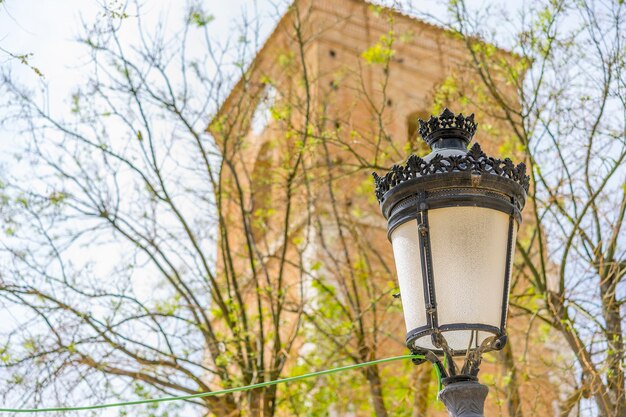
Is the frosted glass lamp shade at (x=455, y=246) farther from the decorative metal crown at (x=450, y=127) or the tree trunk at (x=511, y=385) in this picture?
the tree trunk at (x=511, y=385)

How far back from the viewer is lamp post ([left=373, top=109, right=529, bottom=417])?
8.82ft

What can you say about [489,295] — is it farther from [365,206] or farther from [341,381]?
[365,206]

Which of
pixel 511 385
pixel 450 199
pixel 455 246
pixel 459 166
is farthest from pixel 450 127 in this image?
pixel 511 385

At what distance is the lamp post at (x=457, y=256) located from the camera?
106 inches

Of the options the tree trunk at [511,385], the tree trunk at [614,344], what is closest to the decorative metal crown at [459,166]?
the tree trunk at [614,344]

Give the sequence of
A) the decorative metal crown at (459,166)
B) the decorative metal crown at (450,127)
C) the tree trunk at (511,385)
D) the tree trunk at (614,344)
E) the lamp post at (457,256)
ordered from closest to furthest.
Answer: the lamp post at (457,256), the decorative metal crown at (459,166), the decorative metal crown at (450,127), the tree trunk at (614,344), the tree trunk at (511,385)

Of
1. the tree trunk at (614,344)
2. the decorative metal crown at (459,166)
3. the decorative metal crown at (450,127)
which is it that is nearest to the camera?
the decorative metal crown at (459,166)

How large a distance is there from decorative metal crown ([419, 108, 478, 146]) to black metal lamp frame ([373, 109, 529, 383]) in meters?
0.19

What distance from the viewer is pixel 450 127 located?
124 inches

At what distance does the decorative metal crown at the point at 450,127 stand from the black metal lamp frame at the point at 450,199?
19cm

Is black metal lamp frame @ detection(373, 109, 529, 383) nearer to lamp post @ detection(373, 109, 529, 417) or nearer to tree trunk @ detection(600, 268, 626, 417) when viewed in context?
lamp post @ detection(373, 109, 529, 417)

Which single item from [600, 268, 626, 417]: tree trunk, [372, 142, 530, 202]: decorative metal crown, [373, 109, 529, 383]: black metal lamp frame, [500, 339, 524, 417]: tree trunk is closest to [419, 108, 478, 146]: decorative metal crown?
[373, 109, 529, 383]: black metal lamp frame

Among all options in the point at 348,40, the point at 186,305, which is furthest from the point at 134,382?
the point at 348,40

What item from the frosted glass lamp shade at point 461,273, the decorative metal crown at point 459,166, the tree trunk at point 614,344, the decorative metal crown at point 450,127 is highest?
the tree trunk at point 614,344
